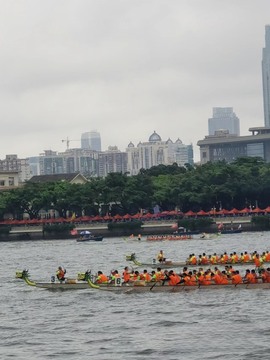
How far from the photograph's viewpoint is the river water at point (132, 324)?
55938 millimetres

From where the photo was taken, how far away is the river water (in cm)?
5594

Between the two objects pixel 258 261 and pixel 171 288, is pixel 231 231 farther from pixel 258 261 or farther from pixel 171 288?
pixel 171 288

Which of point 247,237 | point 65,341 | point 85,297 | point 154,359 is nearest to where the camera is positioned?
point 154,359

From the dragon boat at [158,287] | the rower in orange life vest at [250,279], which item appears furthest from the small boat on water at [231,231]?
the rower in orange life vest at [250,279]

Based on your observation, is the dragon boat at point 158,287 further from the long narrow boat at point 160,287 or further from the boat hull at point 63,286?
the boat hull at point 63,286

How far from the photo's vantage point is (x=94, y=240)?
158 m

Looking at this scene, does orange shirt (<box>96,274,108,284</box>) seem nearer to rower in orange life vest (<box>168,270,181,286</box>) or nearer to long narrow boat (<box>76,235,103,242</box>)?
rower in orange life vest (<box>168,270,181,286</box>)

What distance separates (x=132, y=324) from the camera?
64.1 meters

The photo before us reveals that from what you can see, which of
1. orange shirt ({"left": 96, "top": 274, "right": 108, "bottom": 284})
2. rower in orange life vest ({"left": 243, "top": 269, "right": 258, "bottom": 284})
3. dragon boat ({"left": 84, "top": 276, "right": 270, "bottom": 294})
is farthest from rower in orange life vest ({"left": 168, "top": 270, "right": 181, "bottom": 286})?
orange shirt ({"left": 96, "top": 274, "right": 108, "bottom": 284})

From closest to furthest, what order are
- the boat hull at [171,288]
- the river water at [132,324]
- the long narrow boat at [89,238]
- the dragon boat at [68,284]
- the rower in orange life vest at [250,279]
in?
the river water at [132,324] → the rower in orange life vest at [250,279] → the boat hull at [171,288] → the dragon boat at [68,284] → the long narrow boat at [89,238]

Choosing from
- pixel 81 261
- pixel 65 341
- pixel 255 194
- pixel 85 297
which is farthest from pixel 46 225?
pixel 65 341

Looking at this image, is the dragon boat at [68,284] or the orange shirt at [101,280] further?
the dragon boat at [68,284]

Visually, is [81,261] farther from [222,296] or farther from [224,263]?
[222,296]

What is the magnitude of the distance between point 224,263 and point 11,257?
4177cm
